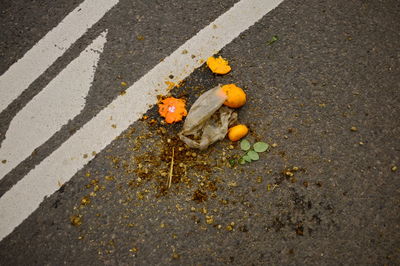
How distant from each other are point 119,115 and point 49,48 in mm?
979

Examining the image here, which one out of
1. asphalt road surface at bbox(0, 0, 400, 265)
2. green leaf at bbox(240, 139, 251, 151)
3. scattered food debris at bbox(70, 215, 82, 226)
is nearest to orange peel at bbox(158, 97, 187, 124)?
asphalt road surface at bbox(0, 0, 400, 265)

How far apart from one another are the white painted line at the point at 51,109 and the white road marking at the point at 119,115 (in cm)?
19

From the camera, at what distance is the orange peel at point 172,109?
6.75ft

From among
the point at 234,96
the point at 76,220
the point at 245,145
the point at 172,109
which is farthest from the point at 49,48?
the point at 245,145

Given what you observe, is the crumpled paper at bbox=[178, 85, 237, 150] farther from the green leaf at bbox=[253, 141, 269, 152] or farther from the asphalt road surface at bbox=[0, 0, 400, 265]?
the green leaf at bbox=[253, 141, 269, 152]

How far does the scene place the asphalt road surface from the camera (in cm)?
189

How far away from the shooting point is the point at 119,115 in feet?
6.97

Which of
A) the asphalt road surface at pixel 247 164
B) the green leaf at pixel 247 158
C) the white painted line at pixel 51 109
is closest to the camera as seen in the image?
the asphalt road surface at pixel 247 164

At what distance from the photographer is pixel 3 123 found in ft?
7.20

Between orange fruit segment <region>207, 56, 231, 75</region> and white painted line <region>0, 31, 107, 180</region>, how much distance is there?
A: 3.31 feet

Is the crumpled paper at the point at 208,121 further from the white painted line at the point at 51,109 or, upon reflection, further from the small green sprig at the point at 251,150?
the white painted line at the point at 51,109

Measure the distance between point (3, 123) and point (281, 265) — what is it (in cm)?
260

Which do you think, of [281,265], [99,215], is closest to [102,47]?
[99,215]

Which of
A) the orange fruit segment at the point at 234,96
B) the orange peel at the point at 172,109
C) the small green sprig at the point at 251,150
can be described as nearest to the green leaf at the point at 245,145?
the small green sprig at the point at 251,150
